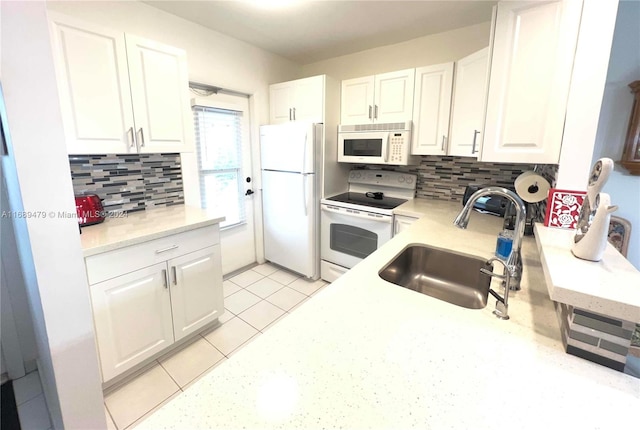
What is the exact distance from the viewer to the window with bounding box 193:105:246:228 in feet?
8.68

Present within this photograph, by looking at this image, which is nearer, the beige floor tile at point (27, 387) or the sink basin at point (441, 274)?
→ the sink basin at point (441, 274)

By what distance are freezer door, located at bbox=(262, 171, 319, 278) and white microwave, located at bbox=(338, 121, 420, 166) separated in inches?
19.5

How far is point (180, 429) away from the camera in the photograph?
0.53 meters

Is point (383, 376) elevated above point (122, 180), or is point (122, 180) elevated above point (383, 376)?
point (122, 180)

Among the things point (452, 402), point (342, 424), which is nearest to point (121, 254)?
point (342, 424)

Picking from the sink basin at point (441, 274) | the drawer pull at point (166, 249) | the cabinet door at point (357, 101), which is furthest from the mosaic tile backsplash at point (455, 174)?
the drawer pull at point (166, 249)

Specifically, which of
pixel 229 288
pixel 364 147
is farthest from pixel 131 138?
pixel 364 147

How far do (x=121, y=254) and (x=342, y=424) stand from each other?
1.54m

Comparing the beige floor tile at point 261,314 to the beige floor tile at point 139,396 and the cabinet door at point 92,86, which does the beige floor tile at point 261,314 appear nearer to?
the beige floor tile at point 139,396

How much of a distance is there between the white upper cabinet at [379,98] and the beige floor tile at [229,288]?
2045mm

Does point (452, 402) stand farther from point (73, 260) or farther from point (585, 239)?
point (73, 260)

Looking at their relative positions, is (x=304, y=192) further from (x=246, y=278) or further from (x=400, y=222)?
(x=246, y=278)

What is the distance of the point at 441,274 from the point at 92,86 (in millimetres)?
2228

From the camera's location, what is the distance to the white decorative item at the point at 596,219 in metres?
0.81
